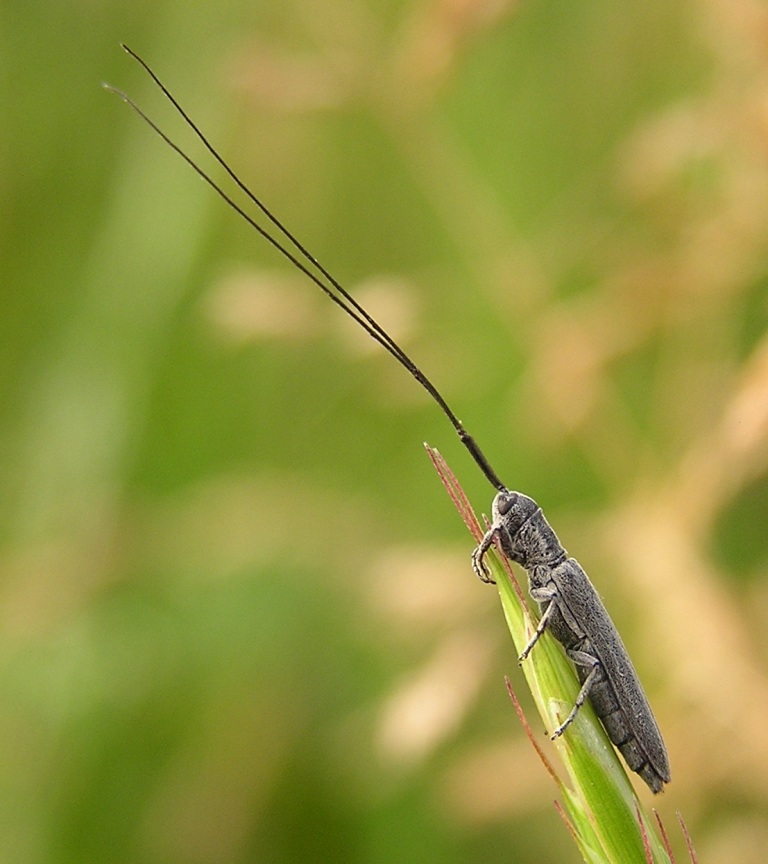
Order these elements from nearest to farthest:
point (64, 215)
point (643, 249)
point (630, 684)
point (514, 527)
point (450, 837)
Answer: point (630, 684) → point (514, 527) → point (450, 837) → point (643, 249) → point (64, 215)

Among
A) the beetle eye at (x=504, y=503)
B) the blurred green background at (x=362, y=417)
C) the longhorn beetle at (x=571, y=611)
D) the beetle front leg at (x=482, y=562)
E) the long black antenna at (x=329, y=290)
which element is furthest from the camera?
the blurred green background at (x=362, y=417)

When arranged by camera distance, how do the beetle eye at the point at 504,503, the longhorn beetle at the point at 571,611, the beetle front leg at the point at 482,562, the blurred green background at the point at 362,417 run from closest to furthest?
the longhorn beetle at the point at 571,611
the beetle front leg at the point at 482,562
the beetle eye at the point at 504,503
the blurred green background at the point at 362,417

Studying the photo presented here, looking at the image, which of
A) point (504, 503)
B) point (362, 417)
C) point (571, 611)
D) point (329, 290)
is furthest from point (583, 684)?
point (362, 417)

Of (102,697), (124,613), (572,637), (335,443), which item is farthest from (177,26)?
(572,637)

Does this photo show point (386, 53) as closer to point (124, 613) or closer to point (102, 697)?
point (124, 613)

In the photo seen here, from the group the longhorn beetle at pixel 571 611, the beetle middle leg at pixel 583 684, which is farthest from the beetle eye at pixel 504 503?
the beetle middle leg at pixel 583 684

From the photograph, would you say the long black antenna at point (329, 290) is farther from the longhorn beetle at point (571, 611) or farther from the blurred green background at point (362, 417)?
the blurred green background at point (362, 417)

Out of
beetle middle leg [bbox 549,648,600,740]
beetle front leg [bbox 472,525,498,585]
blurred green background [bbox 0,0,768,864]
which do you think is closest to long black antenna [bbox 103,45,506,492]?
beetle front leg [bbox 472,525,498,585]
